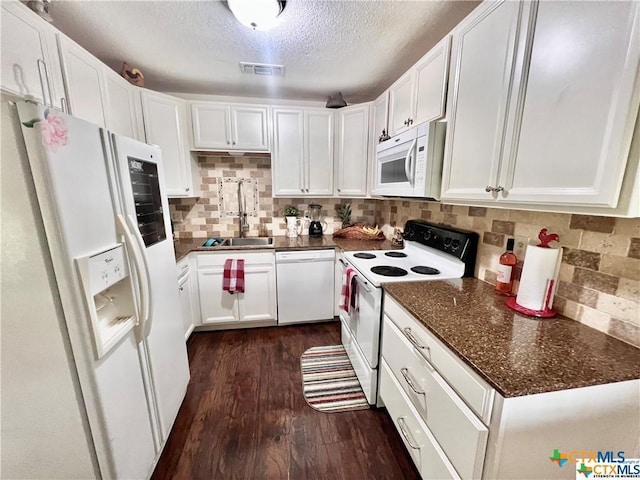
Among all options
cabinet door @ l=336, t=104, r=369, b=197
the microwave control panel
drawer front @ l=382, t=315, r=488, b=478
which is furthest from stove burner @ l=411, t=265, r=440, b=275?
cabinet door @ l=336, t=104, r=369, b=197

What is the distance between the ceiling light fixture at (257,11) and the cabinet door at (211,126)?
1.13m

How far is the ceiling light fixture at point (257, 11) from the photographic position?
1252 mm

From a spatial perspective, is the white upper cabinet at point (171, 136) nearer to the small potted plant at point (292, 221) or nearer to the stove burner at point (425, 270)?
the small potted plant at point (292, 221)

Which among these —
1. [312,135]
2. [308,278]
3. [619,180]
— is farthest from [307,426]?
[312,135]

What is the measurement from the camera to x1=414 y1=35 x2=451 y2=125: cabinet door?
1.39 m

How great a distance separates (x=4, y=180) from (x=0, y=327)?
0.45 m

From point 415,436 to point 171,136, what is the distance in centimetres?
290

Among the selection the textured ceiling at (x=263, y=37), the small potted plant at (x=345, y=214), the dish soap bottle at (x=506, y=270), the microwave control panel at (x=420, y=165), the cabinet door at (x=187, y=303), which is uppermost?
the textured ceiling at (x=263, y=37)

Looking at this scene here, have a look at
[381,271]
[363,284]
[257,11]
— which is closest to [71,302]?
[363,284]

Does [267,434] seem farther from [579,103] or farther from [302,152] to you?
[302,152]

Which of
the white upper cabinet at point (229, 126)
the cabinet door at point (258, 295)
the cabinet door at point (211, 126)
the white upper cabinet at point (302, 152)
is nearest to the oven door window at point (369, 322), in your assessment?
the cabinet door at point (258, 295)

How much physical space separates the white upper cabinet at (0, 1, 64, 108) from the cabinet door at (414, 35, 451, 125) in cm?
209

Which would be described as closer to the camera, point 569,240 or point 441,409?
point 441,409

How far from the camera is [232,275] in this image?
233 centimetres
